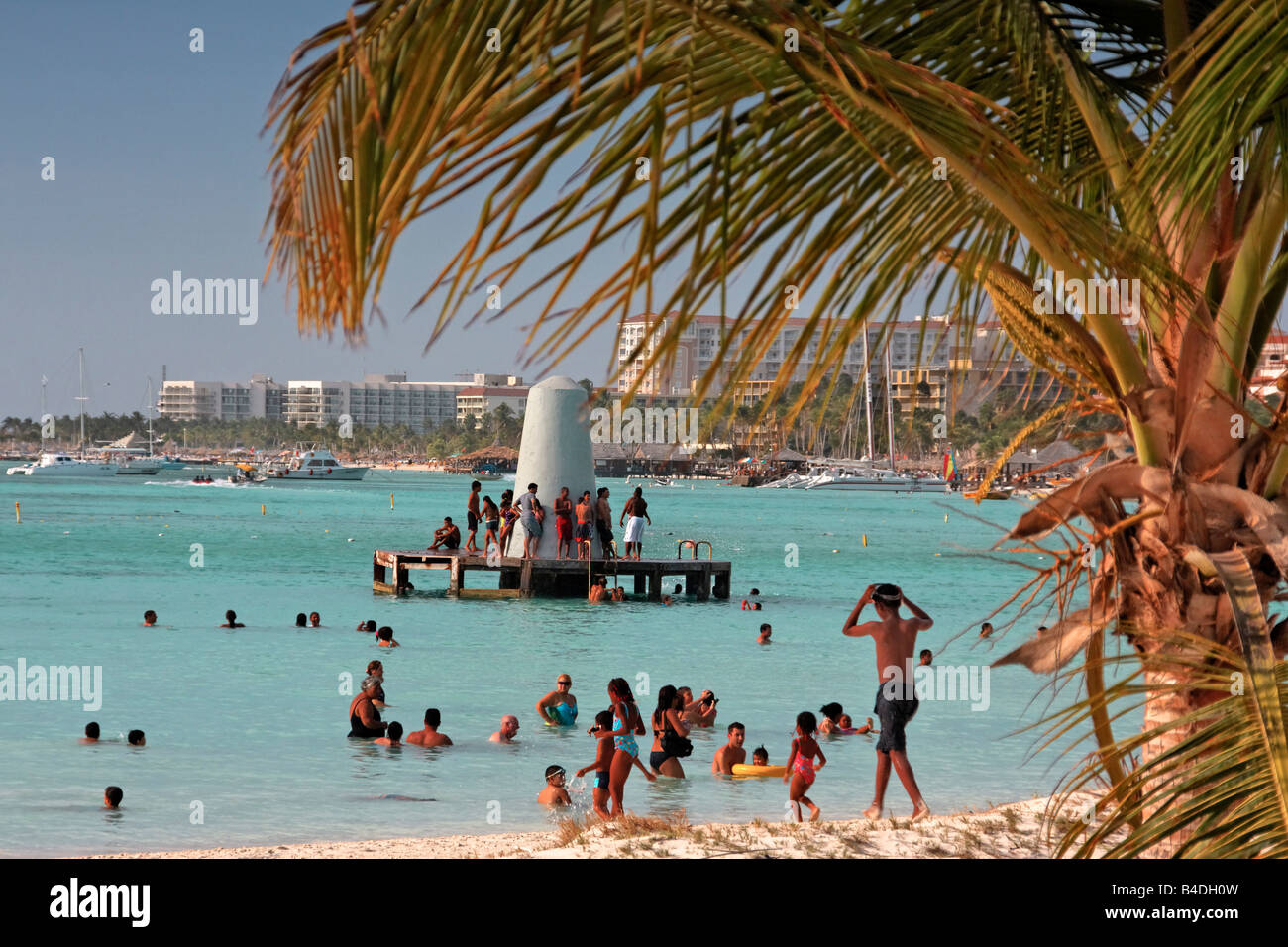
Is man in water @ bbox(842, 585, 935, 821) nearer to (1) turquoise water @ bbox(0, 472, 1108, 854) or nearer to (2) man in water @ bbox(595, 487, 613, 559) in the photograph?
(1) turquoise water @ bbox(0, 472, 1108, 854)

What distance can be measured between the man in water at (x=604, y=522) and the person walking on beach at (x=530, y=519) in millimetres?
1341

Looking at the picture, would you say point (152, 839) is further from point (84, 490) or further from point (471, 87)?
point (84, 490)

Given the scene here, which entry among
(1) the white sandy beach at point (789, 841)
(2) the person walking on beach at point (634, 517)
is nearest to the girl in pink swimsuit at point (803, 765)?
(1) the white sandy beach at point (789, 841)

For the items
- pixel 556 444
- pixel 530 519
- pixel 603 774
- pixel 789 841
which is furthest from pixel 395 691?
pixel 789 841

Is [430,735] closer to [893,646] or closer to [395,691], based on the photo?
[395,691]

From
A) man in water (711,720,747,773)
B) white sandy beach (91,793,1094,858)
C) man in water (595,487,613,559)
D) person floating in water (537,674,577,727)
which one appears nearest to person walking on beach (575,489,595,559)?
man in water (595,487,613,559)

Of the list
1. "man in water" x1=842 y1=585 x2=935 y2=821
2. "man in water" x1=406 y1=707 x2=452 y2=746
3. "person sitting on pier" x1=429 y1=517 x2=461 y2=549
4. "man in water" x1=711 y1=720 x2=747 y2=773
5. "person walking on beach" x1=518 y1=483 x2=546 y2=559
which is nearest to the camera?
"man in water" x1=842 y1=585 x2=935 y2=821

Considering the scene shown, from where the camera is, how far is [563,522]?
3003 cm

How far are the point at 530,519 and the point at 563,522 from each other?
74 centimetres

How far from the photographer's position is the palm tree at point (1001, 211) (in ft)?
6.15

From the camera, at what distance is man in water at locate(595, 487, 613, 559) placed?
1153 inches

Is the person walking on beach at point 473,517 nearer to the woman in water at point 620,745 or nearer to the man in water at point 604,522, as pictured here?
the man in water at point 604,522

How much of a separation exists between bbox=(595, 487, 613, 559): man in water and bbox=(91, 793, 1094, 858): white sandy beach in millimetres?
18204

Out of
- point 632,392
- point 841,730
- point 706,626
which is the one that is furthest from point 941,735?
point 632,392
